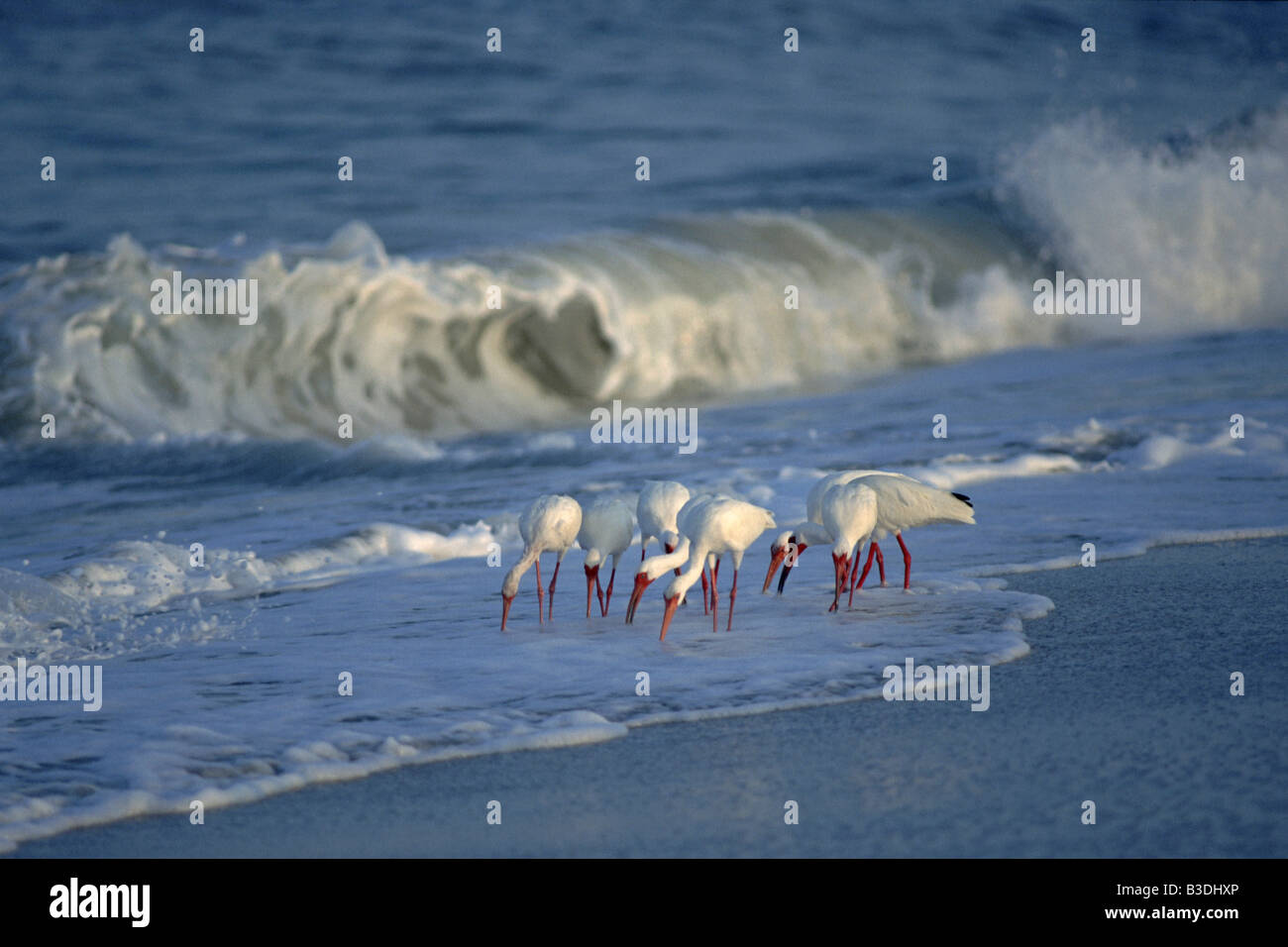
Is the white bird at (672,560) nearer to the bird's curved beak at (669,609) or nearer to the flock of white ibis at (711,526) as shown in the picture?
the flock of white ibis at (711,526)

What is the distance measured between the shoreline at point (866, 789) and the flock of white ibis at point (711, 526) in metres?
1.08

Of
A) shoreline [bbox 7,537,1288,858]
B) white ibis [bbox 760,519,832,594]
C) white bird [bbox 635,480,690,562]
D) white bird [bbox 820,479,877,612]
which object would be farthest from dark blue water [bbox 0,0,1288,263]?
shoreline [bbox 7,537,1288,858]

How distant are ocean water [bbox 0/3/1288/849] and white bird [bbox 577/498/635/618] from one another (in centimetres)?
35

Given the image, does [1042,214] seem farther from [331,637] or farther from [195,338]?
[331,637]

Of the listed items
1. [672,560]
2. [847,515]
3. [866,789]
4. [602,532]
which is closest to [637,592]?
[672,560]

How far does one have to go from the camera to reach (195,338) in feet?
46.7

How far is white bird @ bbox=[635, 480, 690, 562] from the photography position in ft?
20.8

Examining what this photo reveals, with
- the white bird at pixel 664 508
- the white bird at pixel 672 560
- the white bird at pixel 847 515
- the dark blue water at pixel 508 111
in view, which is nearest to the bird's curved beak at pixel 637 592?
the white bird at pixel 672 560

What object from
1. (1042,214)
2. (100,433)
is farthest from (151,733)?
(1042,214)

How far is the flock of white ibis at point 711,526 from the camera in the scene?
5.95 m

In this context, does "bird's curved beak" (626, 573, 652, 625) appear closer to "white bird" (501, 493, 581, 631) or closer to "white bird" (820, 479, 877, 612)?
"white bird" (501, 493, 581, 631)

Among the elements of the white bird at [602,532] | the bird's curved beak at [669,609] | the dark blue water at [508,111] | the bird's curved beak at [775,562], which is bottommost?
the bird's curved beak at [669,609]

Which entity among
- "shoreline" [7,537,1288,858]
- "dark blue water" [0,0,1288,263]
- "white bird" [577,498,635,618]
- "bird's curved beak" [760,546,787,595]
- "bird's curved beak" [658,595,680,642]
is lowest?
"shoreline" [7,537,1288,858]

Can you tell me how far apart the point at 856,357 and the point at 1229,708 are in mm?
12884
